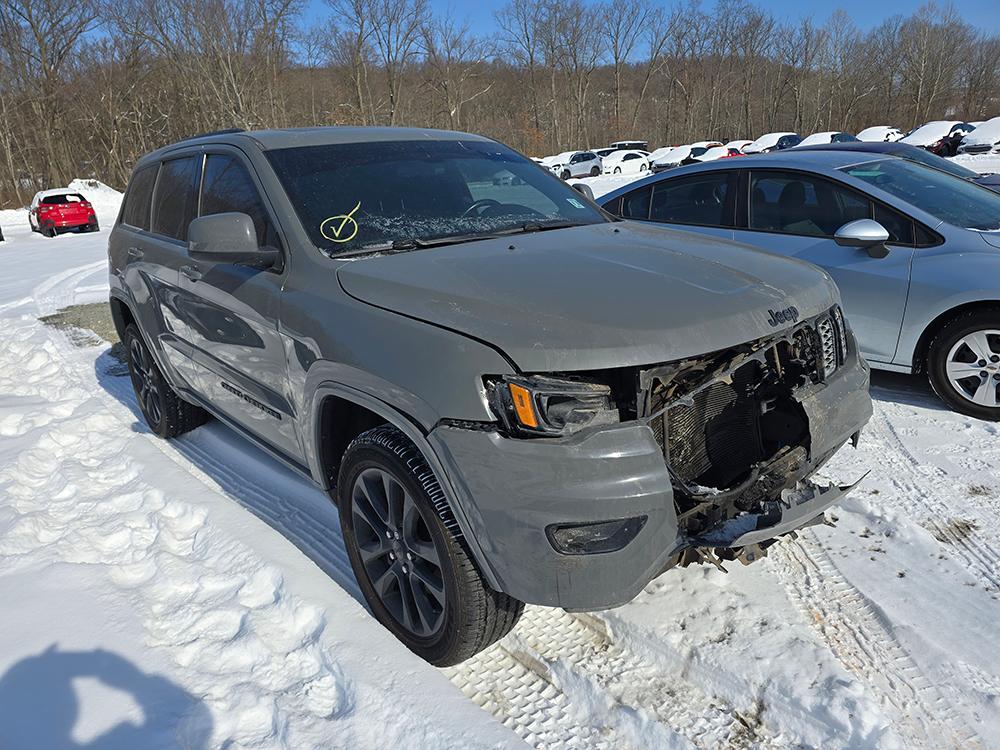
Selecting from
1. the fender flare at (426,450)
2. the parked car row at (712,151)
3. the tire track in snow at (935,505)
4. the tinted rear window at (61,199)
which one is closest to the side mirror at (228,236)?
the fender flare at (426,450)

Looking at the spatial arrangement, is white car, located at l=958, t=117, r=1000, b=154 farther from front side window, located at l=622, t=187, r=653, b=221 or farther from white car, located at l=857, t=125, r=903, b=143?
front side window, located at l=622, t=187, r=653, b=221

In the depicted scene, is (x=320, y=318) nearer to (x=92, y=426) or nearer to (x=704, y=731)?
(x=704, y=731)

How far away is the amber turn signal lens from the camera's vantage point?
6.64ft

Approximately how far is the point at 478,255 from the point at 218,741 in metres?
1.81

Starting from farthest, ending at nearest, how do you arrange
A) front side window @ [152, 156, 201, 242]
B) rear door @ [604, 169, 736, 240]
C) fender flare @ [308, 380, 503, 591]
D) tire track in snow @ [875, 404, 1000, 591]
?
rear door @ [604, 169, 736, 240]
front side window @ [152, 156, 201, 242]
tire track in snow @ [875, 404, 1000, 591]
fender flare @ [308, 380, 503, 591]

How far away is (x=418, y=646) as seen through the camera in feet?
8.18

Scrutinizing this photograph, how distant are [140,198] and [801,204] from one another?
4432 millimetres

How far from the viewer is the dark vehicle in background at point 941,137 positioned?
85.9ft

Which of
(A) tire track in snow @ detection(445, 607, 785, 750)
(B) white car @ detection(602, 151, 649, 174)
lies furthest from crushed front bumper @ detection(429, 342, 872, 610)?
(B) white car @ detection(602, 151, 649, 174)

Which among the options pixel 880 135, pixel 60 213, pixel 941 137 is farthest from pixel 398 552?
pixel 880 135

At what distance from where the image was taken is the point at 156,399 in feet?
15.4

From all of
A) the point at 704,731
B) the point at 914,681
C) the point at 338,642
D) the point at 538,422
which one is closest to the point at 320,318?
the point at 538,422

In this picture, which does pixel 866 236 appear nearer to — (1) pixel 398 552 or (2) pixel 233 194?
(1) pixel 398 552

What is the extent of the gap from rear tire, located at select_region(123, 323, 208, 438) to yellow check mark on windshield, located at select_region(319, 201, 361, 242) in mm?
2167
